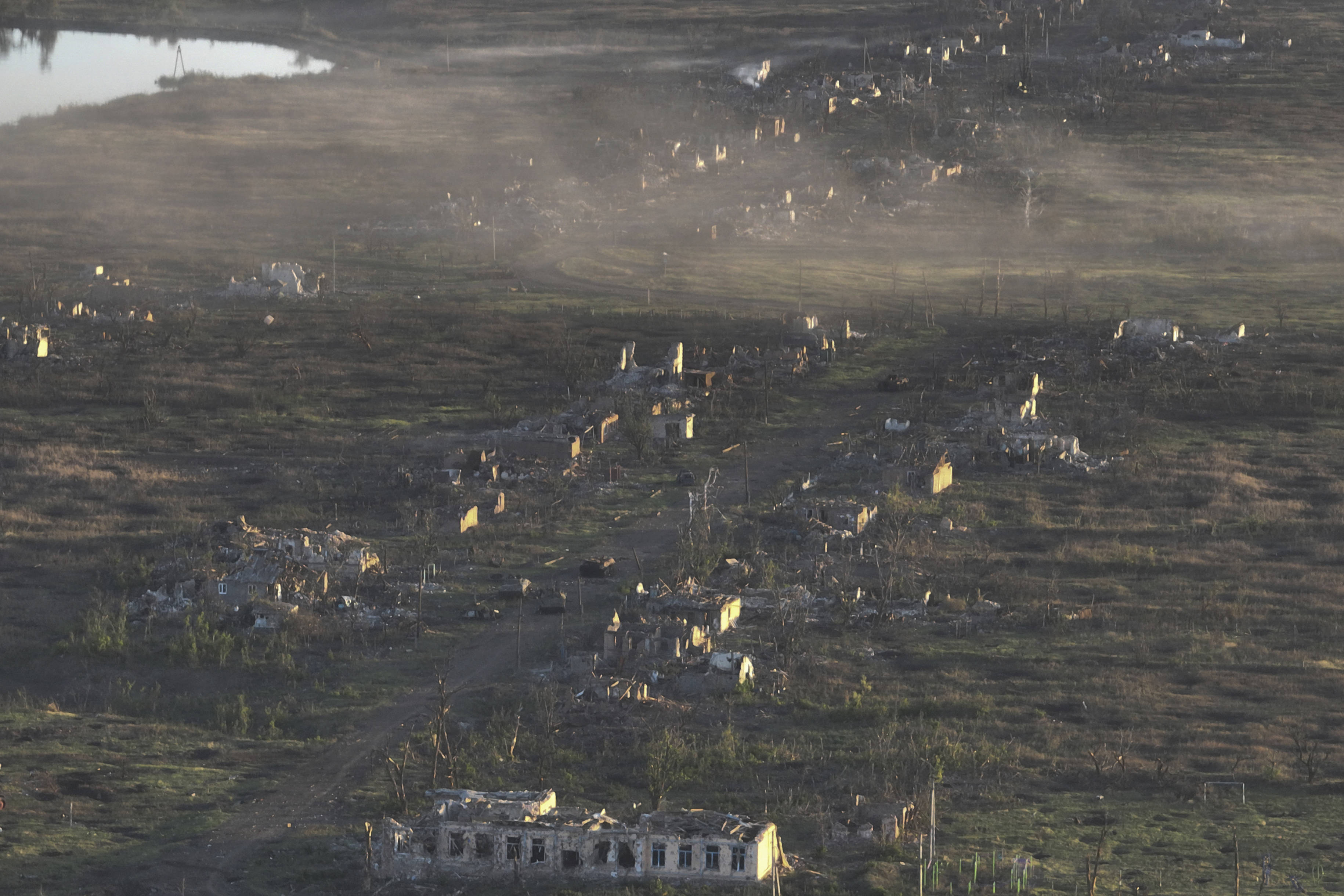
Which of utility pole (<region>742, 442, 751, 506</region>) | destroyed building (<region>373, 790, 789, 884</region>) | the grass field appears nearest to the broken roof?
destroyed building (<region>373, 790, 789, 884</region>)

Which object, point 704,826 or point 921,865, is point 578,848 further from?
point 921,865

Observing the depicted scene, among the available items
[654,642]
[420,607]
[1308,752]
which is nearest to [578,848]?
[654,642]

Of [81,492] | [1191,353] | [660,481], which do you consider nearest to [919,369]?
[1191,353]

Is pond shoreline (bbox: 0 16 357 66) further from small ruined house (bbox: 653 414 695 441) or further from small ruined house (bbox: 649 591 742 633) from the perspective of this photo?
small ruined house (bbox: 649 591 742 633)

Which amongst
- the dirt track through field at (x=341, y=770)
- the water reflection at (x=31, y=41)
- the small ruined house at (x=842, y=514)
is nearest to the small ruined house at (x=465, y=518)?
the dirt track through field at (x=341, y=770)

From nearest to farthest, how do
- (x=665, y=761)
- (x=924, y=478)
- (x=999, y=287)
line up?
(x=665, y=761)
(x=924, y=478)
(x=999, y=287)
